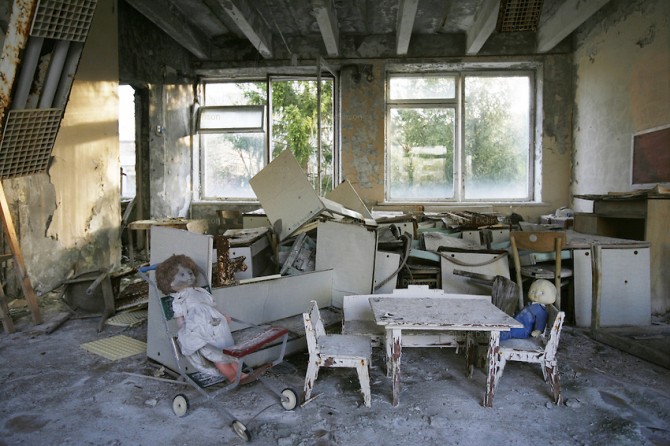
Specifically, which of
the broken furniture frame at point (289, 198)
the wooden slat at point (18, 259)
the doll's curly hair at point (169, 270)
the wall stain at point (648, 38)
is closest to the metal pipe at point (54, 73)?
the wooden slat at point (18, 259)

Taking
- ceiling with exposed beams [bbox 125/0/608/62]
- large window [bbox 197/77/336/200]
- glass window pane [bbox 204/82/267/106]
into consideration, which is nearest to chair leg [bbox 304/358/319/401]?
ceiling with exposed beams [bbox 125/0/608/62]

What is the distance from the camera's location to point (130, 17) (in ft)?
22.5

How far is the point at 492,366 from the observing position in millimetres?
2662

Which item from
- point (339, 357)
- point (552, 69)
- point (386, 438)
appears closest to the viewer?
point (386, 438)

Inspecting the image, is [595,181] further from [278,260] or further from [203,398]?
[203,398]

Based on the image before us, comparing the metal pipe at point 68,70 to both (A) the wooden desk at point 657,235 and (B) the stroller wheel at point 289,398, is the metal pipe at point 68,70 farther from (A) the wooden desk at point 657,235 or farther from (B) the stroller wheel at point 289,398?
(A) the wooden desk at point 657,235

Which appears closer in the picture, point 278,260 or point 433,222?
point 278,260

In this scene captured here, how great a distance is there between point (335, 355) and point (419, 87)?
7.04 m

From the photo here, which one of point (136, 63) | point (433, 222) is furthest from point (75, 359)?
point (136, 63)

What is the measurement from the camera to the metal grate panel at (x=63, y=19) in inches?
138

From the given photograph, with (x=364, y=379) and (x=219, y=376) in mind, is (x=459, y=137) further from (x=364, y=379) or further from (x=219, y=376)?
(x=219, y=376)

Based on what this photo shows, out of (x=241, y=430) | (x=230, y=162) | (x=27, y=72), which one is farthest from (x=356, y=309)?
(x=230, y=162)

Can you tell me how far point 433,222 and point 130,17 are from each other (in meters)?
5.22

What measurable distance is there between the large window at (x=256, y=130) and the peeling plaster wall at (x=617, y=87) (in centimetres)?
423
